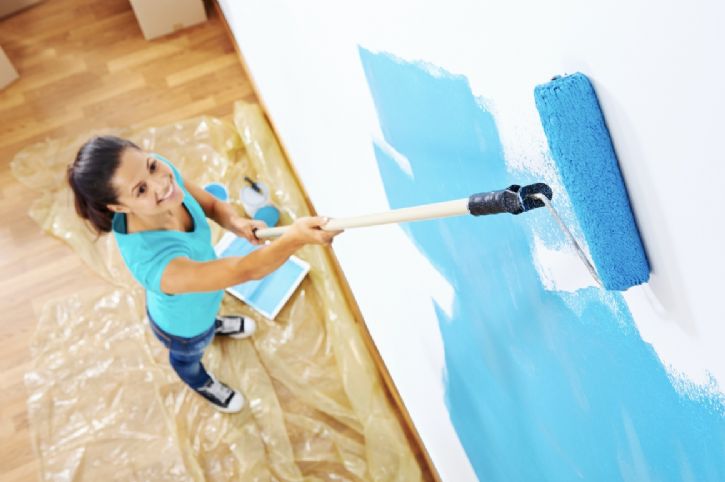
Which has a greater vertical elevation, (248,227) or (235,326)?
(248,227)

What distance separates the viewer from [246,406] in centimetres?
196

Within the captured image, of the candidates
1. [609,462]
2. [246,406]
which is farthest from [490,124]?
[246,406]

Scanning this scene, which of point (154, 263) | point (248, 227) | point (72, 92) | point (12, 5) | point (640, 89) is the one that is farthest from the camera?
point (12, 5)

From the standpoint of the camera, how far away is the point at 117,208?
1287 millimetres

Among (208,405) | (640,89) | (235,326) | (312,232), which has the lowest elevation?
(208,405)

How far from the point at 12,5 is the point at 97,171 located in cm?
218

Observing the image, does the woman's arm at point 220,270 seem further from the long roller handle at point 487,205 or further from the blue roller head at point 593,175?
the blue roller head at point 593,175

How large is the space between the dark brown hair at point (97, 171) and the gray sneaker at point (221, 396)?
2.49 feet

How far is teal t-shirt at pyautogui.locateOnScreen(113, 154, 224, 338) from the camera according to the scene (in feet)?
4.38

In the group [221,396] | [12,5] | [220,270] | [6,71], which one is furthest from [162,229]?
[12,5]

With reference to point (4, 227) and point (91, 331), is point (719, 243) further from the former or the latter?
point (4, 227)

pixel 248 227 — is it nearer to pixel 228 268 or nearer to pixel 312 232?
pixel 228 268

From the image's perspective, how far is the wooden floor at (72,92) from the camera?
223 centimetres

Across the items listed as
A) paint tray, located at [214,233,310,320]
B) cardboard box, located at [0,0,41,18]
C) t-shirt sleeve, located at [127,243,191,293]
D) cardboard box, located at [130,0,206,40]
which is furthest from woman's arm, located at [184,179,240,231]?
cardboard box, located at [0,0,41,18]
